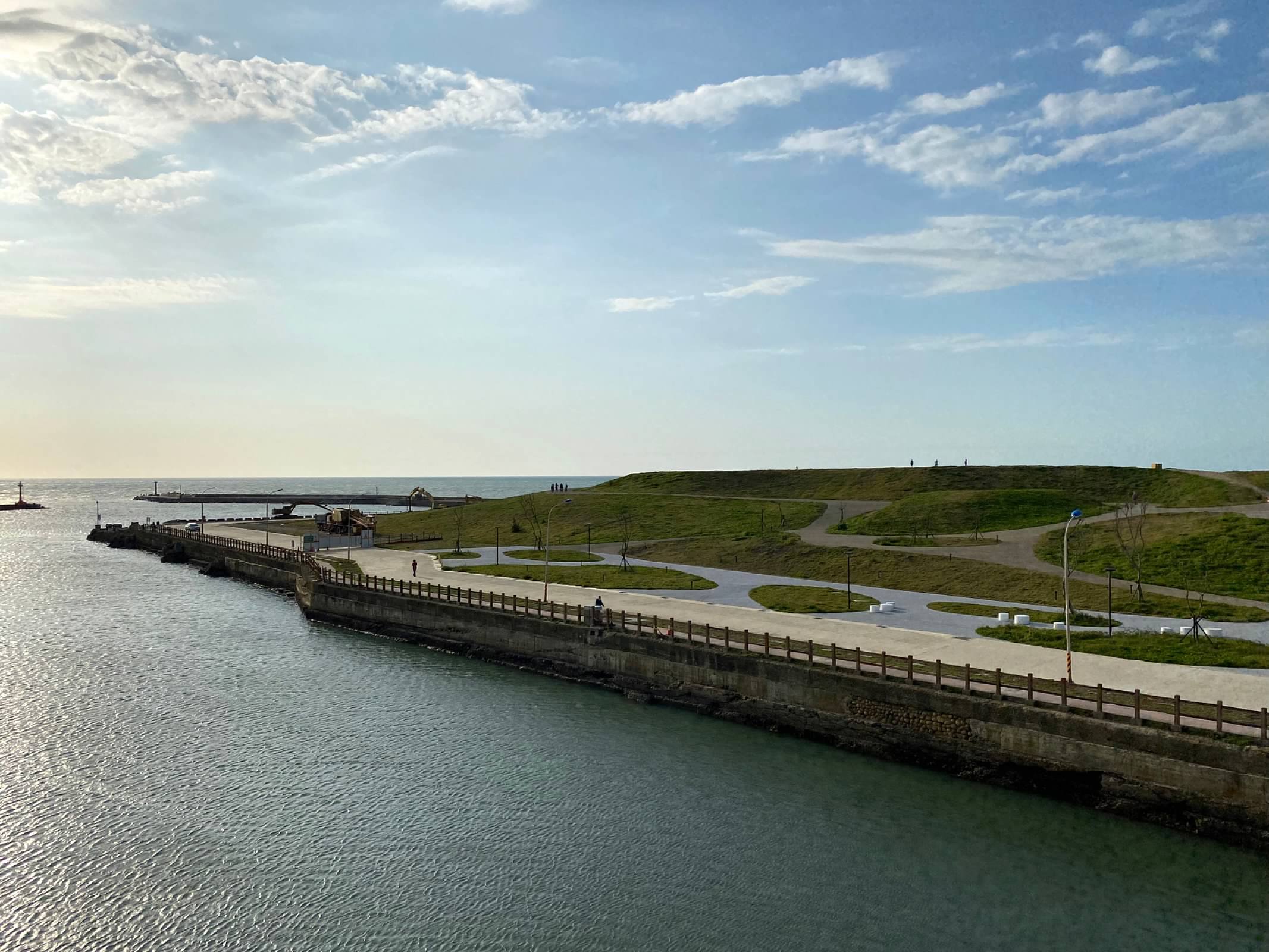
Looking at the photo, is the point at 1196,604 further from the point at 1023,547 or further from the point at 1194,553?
the point at 1023,547

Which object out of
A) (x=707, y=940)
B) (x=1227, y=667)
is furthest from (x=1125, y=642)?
(x=707, y=940)

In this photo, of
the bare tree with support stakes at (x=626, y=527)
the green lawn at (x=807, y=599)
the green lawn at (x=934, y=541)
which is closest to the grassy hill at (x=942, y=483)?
the bare tree with support stakes at (x=626, y=527)

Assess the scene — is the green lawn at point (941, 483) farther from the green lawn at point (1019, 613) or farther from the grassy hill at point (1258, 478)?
the green lawn at point (1019, 613)

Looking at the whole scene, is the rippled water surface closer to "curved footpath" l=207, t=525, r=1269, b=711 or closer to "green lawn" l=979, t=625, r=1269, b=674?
"curved footpath" l=207, t=525, r=1269, b=711

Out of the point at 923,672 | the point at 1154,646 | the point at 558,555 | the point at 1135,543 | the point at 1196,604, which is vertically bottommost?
the point at 923,672

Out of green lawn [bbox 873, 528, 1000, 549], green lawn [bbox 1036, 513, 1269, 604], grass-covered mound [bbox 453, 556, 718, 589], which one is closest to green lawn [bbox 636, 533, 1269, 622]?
green lawn [bbox 873, 528, 1000, 549]

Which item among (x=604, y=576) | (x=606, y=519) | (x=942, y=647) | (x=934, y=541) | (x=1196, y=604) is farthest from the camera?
(x=606, y=519)

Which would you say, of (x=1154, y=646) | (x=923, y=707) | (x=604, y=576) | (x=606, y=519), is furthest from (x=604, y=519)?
(x=923, y=707)
